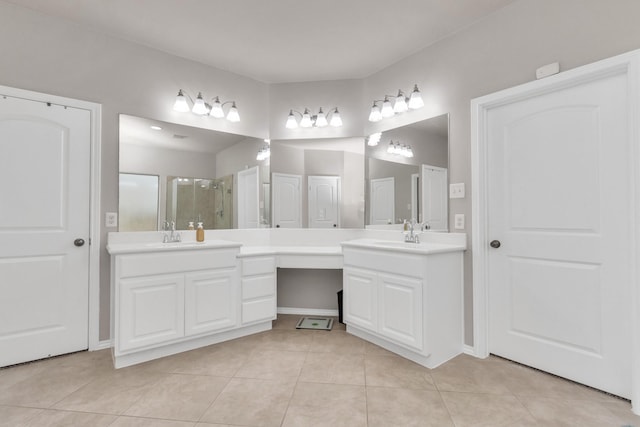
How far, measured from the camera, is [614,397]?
5.92 feet

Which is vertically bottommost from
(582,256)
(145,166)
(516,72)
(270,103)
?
(582,256)

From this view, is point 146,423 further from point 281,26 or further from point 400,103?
point 400,103

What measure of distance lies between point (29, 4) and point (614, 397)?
4516 mm

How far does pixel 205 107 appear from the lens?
303cm

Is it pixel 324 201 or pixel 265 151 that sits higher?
pixel 265 151

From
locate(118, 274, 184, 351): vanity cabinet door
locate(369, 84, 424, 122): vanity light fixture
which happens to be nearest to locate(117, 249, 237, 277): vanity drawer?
locate(118, 274, 184, 351): vanity cabinet door

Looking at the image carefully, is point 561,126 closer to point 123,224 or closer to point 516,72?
point 516,72

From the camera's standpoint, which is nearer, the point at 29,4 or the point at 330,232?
the point at 29,4

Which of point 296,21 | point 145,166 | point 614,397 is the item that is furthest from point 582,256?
point 145,166

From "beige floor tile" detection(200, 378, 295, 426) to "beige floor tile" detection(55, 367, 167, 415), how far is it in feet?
1.65

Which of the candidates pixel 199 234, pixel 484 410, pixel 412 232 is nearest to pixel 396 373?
pixel 484 410

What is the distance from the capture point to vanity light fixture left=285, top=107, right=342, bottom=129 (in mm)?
3336

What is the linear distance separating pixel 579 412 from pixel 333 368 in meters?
1.38

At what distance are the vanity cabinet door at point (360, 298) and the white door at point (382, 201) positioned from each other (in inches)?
25.7
